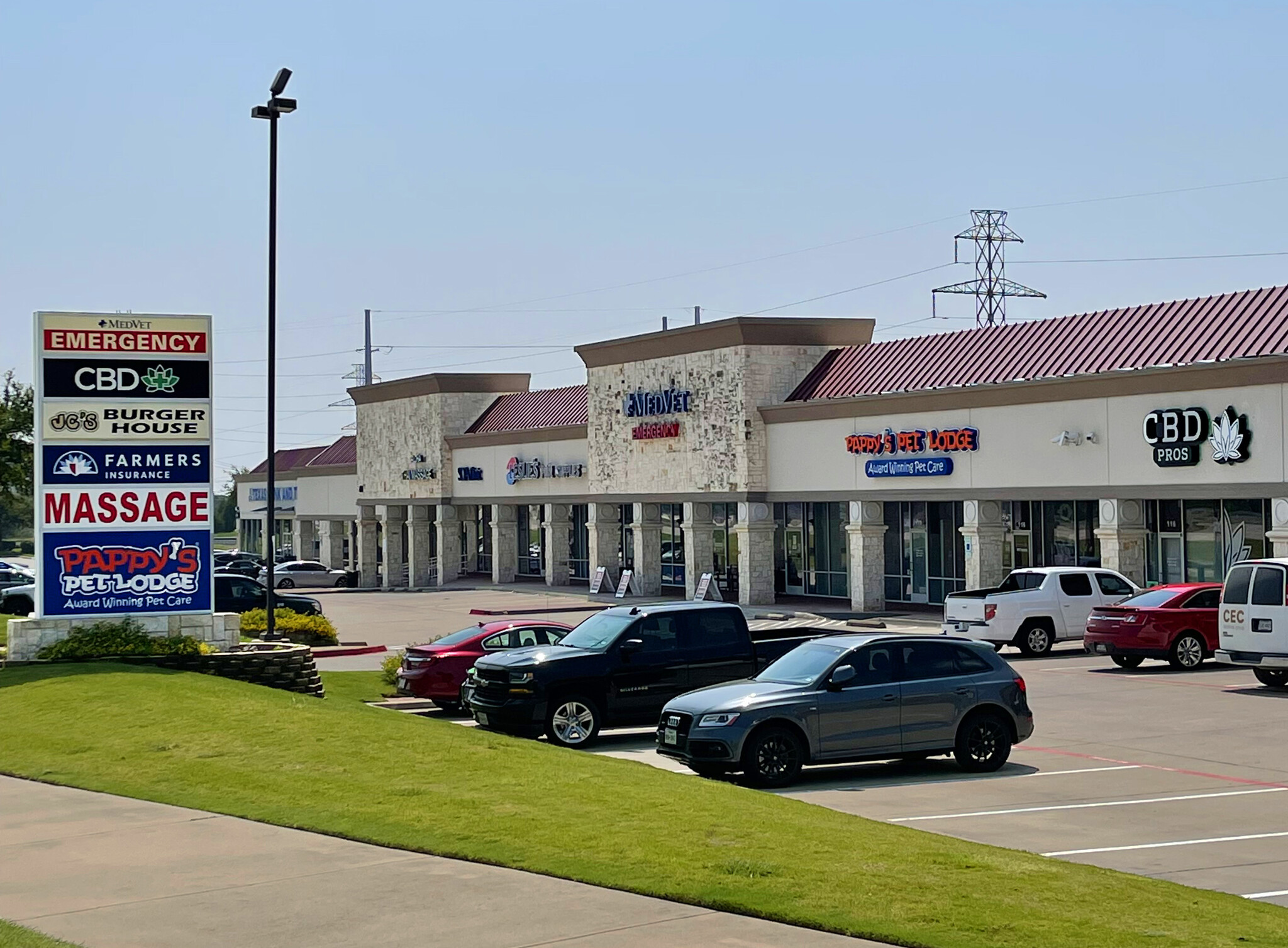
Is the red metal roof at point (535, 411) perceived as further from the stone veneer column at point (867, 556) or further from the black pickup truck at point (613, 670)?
the black pickup truck at point (613, 670)

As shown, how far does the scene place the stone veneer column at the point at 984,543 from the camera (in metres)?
39.8

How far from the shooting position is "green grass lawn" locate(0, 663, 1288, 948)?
9516 mm

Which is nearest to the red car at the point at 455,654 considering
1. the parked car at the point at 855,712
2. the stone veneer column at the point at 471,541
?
the parked car at the point at 855,712

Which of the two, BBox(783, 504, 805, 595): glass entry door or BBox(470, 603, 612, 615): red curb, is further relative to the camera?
BBox(783, 504, 805, 595): glass entry door

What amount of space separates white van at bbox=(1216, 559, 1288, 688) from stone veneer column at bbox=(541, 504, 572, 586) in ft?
127

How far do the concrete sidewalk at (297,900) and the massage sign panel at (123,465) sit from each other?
10.9m

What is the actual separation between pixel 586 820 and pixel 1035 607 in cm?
2094

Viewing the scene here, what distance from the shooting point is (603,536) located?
5688cm

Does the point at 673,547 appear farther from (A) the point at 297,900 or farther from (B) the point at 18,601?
(A) the point at 297,900

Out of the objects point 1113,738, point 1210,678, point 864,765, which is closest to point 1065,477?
point 1210,678

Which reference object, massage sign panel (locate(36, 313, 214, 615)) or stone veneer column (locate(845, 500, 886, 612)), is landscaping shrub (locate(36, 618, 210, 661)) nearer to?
massage sign panel (locate(36, 313, 214, 615))

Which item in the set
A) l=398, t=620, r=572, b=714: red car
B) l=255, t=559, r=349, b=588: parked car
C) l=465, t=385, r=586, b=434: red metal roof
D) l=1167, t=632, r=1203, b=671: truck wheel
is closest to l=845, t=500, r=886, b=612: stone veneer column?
l=1167, t=632, r=1203, b=671: truck wheel

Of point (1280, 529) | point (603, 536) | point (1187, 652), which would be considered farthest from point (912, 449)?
point (603, 536)

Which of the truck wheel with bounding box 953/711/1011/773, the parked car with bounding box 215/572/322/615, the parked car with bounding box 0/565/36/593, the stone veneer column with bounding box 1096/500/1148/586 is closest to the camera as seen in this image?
the truck wheel with bounding box 953/711/1011/773
